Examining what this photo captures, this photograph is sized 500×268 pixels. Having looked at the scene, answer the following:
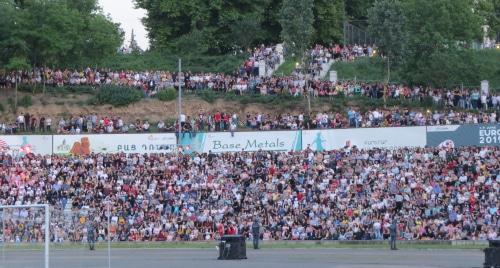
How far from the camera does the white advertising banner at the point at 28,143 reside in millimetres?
65562

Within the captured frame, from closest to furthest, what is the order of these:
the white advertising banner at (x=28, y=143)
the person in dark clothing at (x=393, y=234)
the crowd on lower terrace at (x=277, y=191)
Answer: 1. the person in dark clothing at (x=393, y=234)
2. the crowd on lower terrace at (x=277, y=191)
3. the white advertising banner at (x=28, y=143)

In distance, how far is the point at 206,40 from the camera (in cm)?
8725

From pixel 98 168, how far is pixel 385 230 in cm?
1732

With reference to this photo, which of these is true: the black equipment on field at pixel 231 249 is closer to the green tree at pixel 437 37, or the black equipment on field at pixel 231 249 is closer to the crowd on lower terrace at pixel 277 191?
the crowd on lower terrace at pixel 277 191

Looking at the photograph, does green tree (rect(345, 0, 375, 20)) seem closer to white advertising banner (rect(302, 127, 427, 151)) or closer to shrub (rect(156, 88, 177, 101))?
shrub (rect(156, 88, 177, 101))

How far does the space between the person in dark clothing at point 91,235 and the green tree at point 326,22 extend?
154 feet

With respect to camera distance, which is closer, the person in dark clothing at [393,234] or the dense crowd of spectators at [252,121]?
the person in dark clothing at [393,234]

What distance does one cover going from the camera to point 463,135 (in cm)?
6241

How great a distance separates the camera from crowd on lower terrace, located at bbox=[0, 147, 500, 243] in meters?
53.2

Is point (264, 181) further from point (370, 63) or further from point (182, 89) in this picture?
point (370, 63)

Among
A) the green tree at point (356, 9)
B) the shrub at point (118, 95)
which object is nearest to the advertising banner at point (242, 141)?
the shrub at point (118, 95)

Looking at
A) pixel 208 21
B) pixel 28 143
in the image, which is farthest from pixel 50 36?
pixel 208 21

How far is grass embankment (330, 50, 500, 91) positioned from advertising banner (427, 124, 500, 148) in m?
11.1

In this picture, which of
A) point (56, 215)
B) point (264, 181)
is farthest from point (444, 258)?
point (264, 181)
